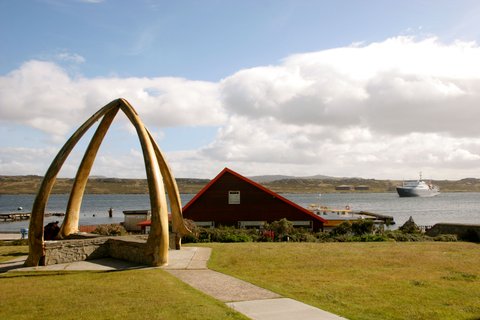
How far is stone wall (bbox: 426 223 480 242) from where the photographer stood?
25953 millimetres

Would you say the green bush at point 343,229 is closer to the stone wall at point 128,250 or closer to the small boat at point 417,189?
the stone wall at point 128,250

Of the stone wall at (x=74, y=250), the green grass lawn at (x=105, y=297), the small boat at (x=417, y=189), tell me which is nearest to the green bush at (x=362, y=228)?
the stone wall at (x=74, y=250)

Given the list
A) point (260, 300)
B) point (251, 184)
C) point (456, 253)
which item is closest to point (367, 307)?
point (260, 300)

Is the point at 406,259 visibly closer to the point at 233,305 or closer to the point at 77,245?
the point at 233,305

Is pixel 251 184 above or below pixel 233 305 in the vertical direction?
above

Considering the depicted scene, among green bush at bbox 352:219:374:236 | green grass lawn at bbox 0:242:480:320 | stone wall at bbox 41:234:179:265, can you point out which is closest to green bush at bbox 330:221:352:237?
green bush at bbox 352:219:374:236

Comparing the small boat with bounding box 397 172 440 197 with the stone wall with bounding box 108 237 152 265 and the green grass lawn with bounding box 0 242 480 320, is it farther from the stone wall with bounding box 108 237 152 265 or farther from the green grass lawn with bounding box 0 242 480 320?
the stone wall with bounding box 108 237 152 265

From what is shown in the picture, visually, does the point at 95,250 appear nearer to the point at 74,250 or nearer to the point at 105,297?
the point at 74,250

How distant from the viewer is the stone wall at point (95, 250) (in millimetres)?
15773

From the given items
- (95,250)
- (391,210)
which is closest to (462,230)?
(95,250)

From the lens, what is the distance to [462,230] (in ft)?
89.6

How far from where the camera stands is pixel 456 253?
727 inches

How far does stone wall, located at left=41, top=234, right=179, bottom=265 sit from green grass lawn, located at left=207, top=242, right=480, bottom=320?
2.73 m

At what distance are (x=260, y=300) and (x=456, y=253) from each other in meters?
11.9
